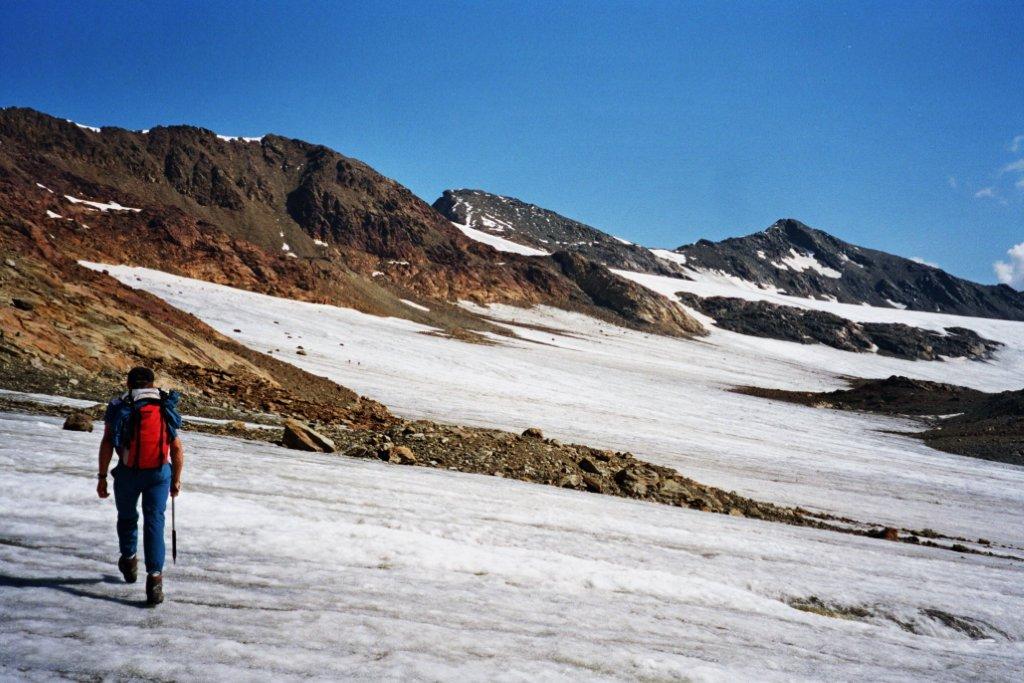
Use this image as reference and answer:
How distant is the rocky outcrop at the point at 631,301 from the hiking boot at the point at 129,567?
127142 millimetres

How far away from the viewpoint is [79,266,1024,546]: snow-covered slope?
2195 centimetres

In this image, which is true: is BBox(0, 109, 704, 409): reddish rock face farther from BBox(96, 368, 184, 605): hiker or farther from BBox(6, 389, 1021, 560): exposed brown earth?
BBox(96, 368, 184, 605): hiker

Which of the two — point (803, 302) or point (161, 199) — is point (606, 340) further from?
point (803, 302)

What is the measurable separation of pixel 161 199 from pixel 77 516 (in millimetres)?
115475

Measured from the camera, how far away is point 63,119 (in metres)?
105

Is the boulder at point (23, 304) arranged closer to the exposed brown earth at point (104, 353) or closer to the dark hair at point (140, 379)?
the exposed brown earth at point (104, 353)

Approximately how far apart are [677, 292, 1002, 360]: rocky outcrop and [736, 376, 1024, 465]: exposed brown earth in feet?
224

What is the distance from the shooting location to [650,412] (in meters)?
38.4

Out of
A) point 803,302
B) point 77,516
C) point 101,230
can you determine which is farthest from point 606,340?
point 803,302

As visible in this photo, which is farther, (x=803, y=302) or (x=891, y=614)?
(x=803, y=302)

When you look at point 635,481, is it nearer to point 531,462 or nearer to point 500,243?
point 531,462

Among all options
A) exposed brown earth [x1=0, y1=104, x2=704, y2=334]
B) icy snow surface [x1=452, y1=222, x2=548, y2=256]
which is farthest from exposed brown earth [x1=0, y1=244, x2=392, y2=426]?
icy snow surface [x1=452, y1=222, x2=548, y2=256]

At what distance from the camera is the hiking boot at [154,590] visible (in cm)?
502

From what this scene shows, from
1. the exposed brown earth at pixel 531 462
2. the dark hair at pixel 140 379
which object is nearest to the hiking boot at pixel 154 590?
the dark hair at pixel 140 379
